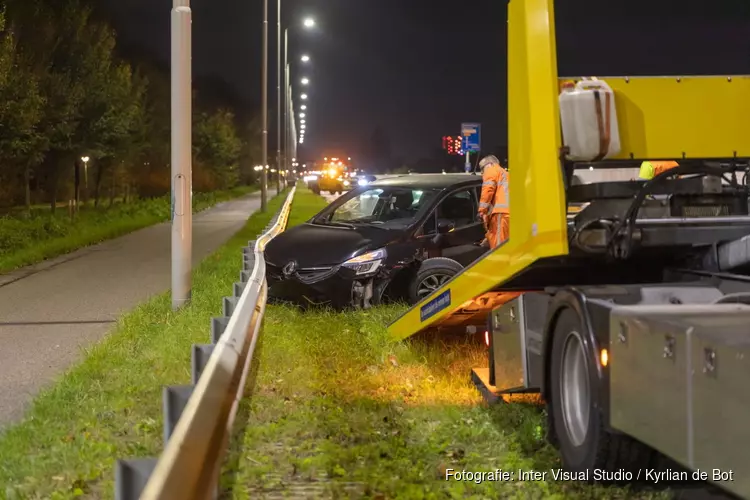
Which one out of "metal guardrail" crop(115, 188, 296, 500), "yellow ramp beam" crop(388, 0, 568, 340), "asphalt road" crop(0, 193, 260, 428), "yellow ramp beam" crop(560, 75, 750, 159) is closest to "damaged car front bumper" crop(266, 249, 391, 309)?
"asphalt road" crop(0, 193, 260, 428)

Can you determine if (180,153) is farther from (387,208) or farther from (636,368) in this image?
(636,368)

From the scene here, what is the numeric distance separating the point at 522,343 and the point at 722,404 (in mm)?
2270

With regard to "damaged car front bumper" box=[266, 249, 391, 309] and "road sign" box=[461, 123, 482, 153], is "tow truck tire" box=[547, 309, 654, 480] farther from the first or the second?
"road sign" box=[461, 123, 482, 153]

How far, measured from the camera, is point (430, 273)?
9.70 meters

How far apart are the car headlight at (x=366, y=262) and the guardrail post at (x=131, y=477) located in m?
6.71

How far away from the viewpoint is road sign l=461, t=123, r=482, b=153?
2505 centimetres

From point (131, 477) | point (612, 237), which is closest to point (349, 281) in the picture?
point (612, 237)

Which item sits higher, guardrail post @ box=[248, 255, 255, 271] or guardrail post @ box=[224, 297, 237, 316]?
guardrail post @ box=[248, 255, 255, 271]

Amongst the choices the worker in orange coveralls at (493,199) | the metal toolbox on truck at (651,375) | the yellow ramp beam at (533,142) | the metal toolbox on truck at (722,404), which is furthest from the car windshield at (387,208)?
the metal toolbox on truck at (722,404)

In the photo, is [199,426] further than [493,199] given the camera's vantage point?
No

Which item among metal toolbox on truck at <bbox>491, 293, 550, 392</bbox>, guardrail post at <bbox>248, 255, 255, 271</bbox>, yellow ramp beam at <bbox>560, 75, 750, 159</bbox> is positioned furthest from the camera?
guardrail post at <bbox>248, 255, 255, 271</bbox>

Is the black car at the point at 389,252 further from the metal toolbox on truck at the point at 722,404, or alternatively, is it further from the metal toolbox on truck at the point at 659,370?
the metal toolbox on truck at the point at 722,404

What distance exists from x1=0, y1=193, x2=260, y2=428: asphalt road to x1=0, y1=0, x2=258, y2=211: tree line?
3.70 meters

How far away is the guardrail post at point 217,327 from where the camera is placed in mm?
6195
